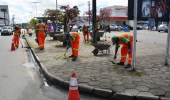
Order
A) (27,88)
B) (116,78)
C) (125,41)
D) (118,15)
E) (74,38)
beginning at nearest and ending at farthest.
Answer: (27,88)
(116,78)
(125,41)
(74,38)
(118,15)

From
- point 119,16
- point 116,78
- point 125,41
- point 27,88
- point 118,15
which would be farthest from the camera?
point 118,15

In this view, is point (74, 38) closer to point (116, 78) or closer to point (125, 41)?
point (125, 41)

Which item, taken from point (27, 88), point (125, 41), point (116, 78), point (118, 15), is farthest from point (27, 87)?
point (118, 15)

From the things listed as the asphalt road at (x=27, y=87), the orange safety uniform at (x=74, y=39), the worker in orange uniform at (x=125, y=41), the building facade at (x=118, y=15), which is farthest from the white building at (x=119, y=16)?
the asphalt road at (x=27, y=87)

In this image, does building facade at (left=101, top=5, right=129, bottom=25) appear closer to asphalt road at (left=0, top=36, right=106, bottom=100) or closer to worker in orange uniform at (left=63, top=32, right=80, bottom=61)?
worker in orange uniform at (left=63, top=32, right=80, bottom=61)

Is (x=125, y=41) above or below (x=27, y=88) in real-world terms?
above

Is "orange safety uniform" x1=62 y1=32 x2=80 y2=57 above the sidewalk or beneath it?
above

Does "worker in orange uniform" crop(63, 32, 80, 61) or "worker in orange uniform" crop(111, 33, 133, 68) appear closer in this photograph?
"worker in orange uniform" crop(111, 33, 133, 68)

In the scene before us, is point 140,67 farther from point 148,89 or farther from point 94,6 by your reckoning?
point 94,6

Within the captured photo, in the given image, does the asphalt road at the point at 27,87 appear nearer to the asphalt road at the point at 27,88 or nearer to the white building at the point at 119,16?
the asphalt road at the point at 27,88

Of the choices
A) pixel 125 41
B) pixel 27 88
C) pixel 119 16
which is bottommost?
pixel 27 88

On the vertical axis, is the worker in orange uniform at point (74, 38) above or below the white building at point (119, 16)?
below

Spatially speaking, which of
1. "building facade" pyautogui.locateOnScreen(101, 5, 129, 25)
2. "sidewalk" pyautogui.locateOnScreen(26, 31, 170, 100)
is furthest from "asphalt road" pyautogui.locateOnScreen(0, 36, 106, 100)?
"building facade" pyautogui.locateOnScreen(101, 5, 129, 25)

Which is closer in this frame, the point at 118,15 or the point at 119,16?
the point at 119,16
